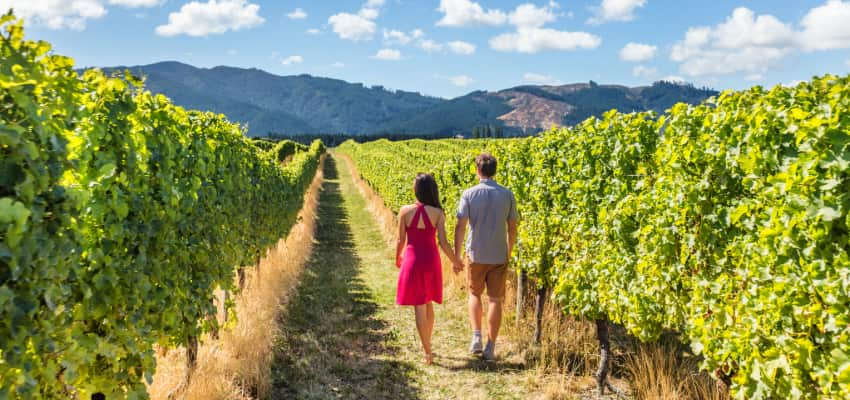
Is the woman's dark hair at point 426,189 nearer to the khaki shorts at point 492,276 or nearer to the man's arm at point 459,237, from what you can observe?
the man's arm at point 459,237

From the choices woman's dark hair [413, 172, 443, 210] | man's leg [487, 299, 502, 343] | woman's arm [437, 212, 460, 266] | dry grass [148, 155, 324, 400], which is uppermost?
woman's dark hair [413, 172, 443, 210]

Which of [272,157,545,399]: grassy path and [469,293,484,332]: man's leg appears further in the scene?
[469,293,484,332]: man's leg

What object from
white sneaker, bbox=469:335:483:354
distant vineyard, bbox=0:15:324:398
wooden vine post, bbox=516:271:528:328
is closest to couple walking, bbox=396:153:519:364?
white sneaker, bbox=469:335:483:354

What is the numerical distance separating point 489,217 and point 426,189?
30.4 inches

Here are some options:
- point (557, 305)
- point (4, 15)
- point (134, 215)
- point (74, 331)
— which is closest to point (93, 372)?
point (74, 331)

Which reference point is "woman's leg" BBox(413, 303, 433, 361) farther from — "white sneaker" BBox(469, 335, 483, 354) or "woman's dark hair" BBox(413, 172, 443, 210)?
"woman's dark hair" BBox(413, 172, 443, 210)

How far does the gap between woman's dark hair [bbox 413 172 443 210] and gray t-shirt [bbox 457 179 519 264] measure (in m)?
0.37

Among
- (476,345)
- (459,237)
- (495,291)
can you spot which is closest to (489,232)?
(459,237)

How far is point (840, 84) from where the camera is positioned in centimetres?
293

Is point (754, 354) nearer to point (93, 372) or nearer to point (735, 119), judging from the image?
point (735, 119)

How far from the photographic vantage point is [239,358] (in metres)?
5.60

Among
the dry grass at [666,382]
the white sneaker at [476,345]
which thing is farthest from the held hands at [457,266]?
the dry grass at [666,382]

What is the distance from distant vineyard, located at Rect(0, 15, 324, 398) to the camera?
2.21 m

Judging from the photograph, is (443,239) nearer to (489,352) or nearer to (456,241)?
(456,241)
